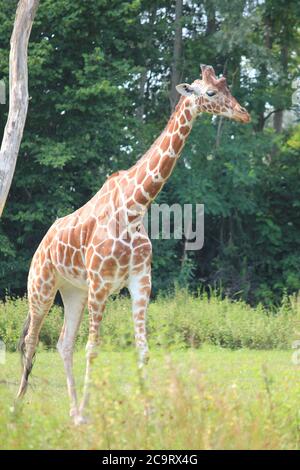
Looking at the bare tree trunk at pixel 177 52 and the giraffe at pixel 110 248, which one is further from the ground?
the bare tree trunk at pixel 177 52

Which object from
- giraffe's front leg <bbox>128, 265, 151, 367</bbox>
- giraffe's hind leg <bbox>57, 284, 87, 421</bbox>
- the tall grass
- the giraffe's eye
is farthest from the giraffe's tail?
the tall grass

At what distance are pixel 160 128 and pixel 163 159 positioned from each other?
14.0 meters

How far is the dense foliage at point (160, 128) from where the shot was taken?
60.7ft

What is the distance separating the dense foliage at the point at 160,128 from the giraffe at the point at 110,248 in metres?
9.36

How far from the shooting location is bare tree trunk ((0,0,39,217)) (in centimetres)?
1077

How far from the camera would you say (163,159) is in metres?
7.85

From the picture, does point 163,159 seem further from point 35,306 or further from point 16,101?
point 16,101

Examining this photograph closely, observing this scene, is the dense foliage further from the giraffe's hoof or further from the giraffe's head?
the giraffe's hoof

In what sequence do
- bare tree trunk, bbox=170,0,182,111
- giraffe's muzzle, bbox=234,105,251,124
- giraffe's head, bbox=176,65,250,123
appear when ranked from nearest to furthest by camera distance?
giraffe's muzzle, bbox=234,105,251,124 < giraffe's head, bbox=176,65,250,123 < bare tree trunk, bbox=170,0,182,111

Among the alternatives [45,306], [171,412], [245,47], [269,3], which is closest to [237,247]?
[245,47]

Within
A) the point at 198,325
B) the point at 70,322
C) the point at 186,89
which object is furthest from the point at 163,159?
the point at 198,325

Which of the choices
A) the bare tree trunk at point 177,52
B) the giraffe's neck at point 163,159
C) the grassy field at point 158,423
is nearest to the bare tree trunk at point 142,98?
the bare tree trunk at point 177,52

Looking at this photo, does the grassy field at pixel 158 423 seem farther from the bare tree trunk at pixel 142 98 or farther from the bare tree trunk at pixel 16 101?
the bare tree trunk at pixel 142 98

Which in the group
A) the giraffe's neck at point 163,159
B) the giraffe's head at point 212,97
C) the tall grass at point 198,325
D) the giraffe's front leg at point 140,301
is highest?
the giraffe's head at point 212,97
